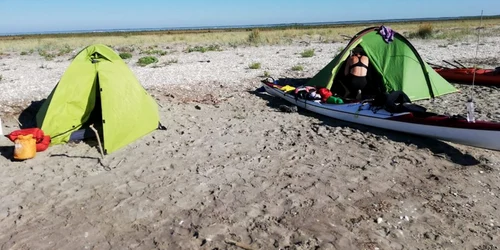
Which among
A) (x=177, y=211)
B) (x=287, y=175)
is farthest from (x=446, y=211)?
(x=177, y=211)

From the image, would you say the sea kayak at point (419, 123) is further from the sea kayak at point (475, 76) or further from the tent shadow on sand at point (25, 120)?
the tent shadow on sand at point (25, 120)

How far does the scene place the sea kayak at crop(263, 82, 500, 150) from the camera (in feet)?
19.1

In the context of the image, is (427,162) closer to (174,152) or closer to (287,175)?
(287,175)

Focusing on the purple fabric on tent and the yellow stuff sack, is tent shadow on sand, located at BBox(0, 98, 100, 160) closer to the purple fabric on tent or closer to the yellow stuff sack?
the yellow stuff sack

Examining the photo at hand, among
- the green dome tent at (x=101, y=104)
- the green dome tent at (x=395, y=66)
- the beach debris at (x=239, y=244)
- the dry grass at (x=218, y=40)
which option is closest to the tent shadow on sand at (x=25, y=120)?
the green dome tent at (x=101, y=104)

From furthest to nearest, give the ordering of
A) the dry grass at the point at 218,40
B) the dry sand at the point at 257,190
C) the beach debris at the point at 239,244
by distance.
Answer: the dry grass at the point at 218,40, the dry sand at the point at 257,190, the beach debris at the point at 239,244

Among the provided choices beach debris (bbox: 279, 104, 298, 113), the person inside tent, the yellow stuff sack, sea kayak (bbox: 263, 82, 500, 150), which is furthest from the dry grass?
the yellow stuff sack

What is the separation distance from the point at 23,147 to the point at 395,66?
753 centimetres

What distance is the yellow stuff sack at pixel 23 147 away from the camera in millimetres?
6324

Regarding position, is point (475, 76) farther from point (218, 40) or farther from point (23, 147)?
point (218, 40)

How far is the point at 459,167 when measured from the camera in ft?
19.2

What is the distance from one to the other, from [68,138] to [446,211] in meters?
5.94

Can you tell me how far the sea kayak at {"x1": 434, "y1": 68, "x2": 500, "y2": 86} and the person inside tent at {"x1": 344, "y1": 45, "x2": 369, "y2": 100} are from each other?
10.9 feet

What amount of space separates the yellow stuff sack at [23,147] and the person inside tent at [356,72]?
20.8ft
